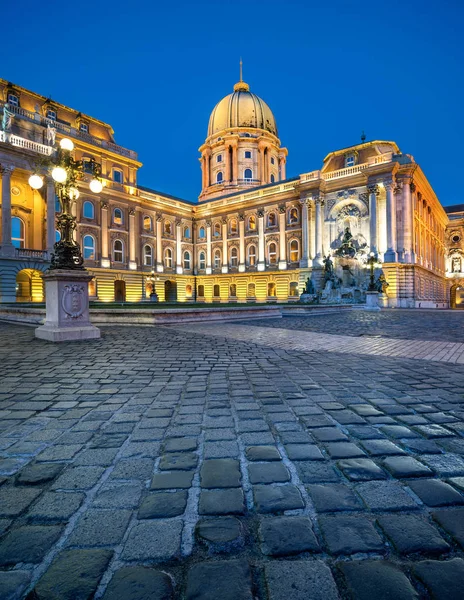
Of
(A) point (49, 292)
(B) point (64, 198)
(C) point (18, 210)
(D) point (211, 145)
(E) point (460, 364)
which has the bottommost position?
(E) point (460, 364)

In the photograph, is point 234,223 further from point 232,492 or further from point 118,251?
point 232,492

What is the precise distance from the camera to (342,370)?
5.22 meters

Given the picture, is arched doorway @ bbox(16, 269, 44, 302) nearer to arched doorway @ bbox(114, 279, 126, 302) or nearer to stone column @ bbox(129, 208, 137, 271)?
arched doorway @ bbox(114, 279, 126, 302)

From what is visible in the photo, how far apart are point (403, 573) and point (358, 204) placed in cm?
4221

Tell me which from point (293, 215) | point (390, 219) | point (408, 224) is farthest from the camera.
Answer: point (293, 215)

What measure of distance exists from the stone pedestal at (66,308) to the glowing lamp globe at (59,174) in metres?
2.49

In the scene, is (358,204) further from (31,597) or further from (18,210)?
(31,597)

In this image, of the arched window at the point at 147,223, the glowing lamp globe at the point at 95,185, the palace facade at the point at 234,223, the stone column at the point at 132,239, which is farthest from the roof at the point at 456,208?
the glowing lamp globe at the point at 95,185

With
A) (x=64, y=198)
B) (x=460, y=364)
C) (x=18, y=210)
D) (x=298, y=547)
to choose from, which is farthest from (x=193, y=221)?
(x=298, y=547)

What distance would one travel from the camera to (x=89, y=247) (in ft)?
133

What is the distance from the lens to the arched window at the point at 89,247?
4016 cm

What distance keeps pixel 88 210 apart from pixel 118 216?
410 centimetres

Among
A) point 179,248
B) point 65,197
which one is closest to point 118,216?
point 179,248

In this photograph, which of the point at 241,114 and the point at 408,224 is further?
the point at 241,114
